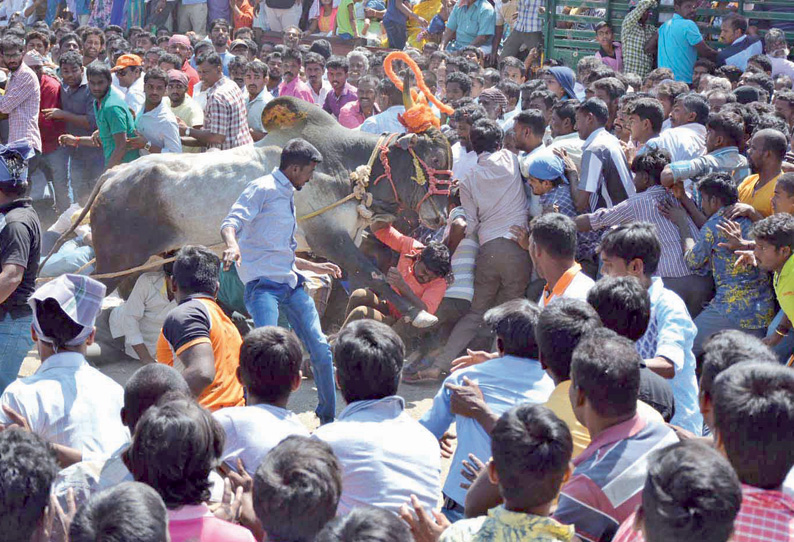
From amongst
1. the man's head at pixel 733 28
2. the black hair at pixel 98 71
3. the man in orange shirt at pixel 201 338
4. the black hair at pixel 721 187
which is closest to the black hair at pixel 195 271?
the man in orange shirt at pixel 201 338

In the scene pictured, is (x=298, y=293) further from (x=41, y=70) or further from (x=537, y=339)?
(x=41, y=70)

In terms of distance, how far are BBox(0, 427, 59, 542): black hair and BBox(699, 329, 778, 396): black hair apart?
201 cm

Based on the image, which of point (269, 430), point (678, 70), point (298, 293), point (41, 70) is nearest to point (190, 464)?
point (269, 430)

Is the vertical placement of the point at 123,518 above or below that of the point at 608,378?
below

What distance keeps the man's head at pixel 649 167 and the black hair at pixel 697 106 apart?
0.91 meters

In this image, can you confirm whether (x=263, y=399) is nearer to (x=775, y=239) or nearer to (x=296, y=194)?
(x=775, y=239)

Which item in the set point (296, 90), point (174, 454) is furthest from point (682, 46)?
point (174, 454)

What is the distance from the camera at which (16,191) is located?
16.5 feet

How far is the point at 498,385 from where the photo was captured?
354 cm

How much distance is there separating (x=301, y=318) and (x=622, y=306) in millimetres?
2552

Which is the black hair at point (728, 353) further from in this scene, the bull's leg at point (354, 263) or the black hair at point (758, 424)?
the bull's leg at point (354, 263)

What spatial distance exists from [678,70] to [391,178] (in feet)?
17.7

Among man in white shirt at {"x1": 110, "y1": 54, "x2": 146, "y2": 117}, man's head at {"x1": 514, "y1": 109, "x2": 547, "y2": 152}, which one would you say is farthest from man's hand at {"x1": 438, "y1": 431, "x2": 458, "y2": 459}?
man in white shirt at {"x1": 110, "y1": 54, "x2": 146, "y2": 117}

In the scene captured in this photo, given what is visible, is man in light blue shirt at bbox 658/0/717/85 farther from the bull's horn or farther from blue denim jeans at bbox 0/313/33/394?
blue denim jeans at bbox 0/313/33/394
